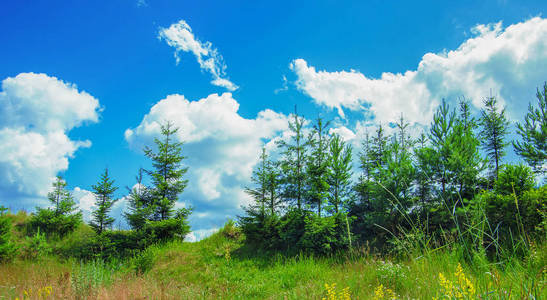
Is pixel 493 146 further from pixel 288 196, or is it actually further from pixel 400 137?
pixel 288 196

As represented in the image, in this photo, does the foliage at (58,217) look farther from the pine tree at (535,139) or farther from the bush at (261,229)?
the pine tree at (535,139)

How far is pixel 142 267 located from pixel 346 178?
380 inches

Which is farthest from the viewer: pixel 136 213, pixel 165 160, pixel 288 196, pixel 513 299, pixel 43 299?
pixel 165 160

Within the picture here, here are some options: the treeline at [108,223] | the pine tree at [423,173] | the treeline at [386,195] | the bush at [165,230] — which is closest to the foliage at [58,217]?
the treeline at [108,223]

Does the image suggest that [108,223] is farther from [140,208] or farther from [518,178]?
[518,178]

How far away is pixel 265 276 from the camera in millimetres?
9914

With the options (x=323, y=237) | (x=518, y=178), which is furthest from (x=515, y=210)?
(x=323, y=237)

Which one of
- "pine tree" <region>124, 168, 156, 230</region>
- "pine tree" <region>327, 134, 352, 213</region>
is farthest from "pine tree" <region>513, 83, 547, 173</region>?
"pine tree" <region>124, 168, 156, 230</region>

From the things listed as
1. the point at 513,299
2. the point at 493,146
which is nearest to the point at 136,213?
the point at 513,299

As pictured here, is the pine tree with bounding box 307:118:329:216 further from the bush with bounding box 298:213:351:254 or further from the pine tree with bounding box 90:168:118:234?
the pine tree with bounding box 90:168:118:234

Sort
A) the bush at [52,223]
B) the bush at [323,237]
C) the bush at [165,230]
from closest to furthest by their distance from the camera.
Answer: the bush at [323,237], the bush at [165,230], the bush at [52,223]

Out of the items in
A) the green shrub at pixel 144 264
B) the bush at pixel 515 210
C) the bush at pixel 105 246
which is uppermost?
the bush at pixel 515 210

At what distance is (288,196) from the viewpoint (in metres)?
14.1

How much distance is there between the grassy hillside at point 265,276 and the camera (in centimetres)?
285
